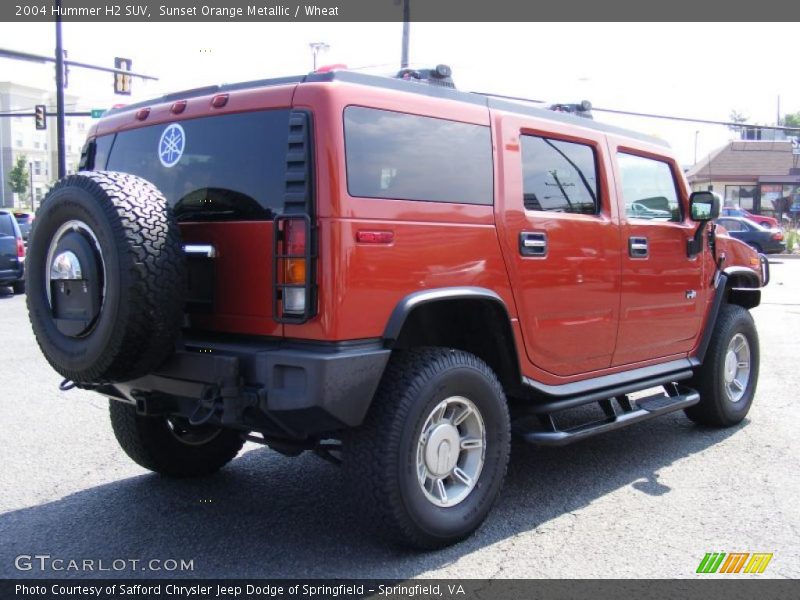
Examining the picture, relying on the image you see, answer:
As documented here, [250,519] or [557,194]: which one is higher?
[557,194]

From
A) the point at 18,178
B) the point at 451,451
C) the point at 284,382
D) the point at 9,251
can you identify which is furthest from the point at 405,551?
the point at 18,178

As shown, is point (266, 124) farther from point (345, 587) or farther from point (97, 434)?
point (97, 434)

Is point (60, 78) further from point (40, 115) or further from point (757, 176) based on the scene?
point (757, 176)

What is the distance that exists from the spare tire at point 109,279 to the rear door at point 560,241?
171 cm

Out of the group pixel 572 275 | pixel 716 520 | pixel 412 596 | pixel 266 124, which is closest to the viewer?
pixel 412 596

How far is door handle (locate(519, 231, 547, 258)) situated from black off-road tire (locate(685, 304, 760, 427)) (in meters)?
2.30

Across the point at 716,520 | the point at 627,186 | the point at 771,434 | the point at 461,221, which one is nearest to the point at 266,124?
the point at 461,221

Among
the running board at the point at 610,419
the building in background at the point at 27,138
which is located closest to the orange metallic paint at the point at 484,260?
the running board at the point at 610,419

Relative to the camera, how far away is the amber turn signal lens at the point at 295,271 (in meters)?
3.27

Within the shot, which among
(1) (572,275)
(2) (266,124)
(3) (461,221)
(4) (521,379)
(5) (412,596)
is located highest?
(2) (266,124)

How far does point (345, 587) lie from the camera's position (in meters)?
3.33

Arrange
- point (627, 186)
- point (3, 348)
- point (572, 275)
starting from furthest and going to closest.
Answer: point (3, 348)
point (627, 186)
point (572, 275)

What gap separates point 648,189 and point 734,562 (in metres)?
2.64

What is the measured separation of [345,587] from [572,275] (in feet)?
7.05
